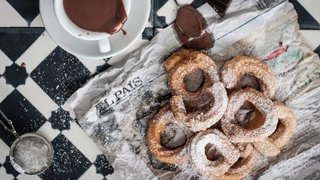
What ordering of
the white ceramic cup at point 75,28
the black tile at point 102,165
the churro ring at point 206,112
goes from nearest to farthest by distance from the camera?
the white ceramic cup at point 75,28 < the churro ring at point 206,112 < the black tile at point 102,165

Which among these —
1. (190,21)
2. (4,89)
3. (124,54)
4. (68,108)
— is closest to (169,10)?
(190,21)

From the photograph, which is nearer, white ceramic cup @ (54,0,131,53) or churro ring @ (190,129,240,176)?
white ceramic cup @ (54,0,131,53)

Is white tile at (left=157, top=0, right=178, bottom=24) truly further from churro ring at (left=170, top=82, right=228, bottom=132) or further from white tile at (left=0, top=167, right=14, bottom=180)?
white tile at (left=0, top=167, right=14, bottom=180)

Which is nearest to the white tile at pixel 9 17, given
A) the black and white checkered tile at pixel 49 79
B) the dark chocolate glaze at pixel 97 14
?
the black and white checkered tile at pixel 49 79

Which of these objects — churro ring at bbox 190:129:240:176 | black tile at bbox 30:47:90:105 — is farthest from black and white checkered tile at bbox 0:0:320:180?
churro ring at bbox 190:129:240:176

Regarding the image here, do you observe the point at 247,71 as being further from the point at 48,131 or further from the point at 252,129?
the point at 48,131

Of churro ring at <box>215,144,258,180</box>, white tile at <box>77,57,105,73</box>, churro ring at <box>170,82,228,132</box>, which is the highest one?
white tile at <box>77,57,105,73</box>

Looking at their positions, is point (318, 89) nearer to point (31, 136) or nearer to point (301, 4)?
point (301, 4)

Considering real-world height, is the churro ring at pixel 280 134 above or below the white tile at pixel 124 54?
below

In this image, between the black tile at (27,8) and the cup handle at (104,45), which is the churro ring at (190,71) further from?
the black tile at (27,8)
